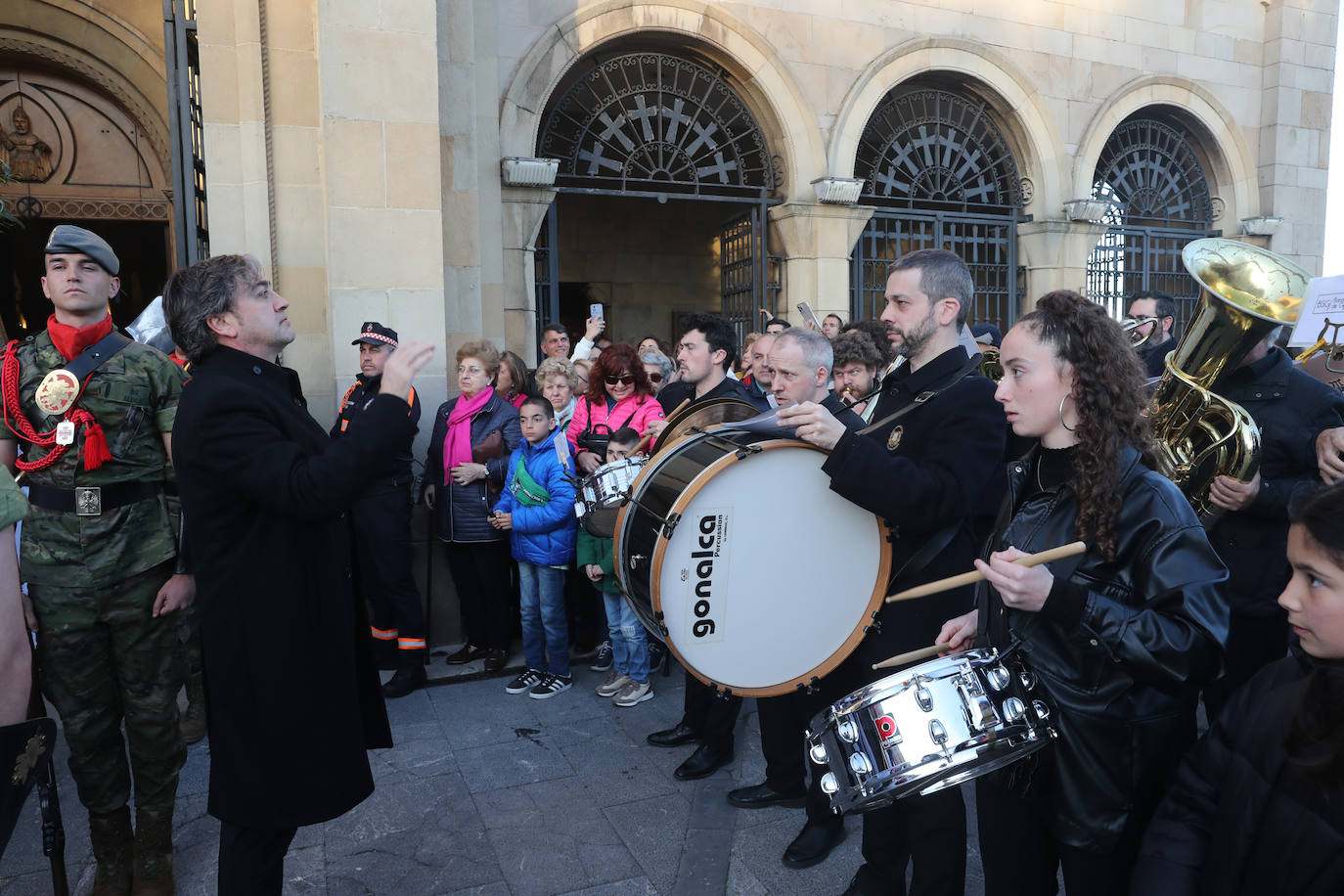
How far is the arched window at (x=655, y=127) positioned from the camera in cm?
855

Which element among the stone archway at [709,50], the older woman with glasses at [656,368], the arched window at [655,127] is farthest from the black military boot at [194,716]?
the arched window at [655,127]

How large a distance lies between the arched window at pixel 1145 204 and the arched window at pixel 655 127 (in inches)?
195

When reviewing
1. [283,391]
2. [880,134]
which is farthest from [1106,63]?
[283,391]

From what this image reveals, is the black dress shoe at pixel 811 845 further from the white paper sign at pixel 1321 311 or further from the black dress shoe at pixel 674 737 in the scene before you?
the white paper sign at pixel 1321 311

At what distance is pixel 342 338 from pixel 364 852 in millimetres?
3374

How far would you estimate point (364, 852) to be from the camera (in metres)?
3.35

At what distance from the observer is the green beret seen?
302 centimetres

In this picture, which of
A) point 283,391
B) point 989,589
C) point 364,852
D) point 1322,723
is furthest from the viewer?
point 364,852

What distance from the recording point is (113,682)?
314cm

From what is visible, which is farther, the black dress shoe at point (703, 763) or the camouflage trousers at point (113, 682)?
the black dress shoe at point (703, 763)

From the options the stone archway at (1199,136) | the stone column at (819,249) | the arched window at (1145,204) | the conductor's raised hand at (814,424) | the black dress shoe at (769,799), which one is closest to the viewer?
the conductor's raised hand at (814,424)

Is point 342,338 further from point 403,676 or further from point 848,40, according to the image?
point 848,40

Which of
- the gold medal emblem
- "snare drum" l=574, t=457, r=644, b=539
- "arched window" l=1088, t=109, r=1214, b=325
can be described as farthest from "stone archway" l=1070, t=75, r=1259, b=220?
the gold medal emblem

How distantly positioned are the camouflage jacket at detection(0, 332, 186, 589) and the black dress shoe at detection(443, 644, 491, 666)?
97.1 inches
